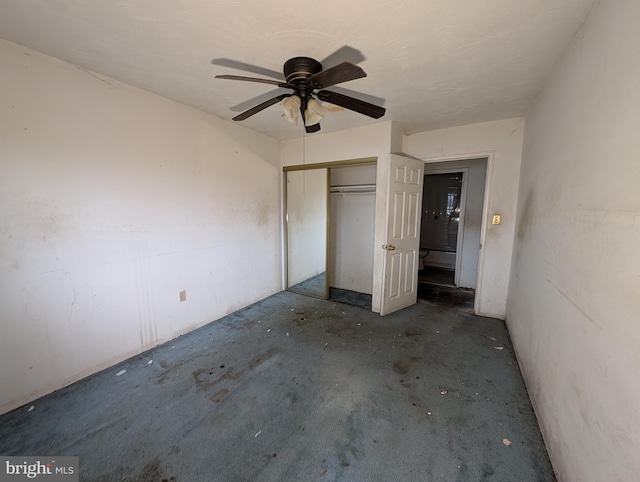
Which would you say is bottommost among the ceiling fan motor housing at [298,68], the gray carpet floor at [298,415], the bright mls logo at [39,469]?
the bright mls logo at [39,469]

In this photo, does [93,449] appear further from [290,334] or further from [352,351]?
[352,351]

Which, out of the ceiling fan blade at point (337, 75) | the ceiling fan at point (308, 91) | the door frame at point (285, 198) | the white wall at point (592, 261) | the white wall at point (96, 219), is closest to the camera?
the white wall at point (592, 261)

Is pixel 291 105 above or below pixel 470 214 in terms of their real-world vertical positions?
above

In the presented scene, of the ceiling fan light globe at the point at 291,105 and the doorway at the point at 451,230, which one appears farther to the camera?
the doorway at the point at 451,230

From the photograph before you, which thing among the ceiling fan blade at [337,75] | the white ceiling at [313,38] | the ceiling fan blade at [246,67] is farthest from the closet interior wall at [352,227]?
the ceiling fan blade at [337,75]

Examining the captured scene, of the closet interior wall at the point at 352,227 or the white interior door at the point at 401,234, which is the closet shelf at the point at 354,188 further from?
the white interior door at the point at 401,234

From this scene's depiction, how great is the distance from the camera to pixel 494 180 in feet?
9.74

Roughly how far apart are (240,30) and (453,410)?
2.75 m

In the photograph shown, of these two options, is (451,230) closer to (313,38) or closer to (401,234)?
(401,234)

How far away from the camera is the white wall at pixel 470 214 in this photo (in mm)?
4184

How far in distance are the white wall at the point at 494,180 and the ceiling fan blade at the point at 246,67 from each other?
87.0 inches

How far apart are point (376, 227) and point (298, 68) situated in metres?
1.99

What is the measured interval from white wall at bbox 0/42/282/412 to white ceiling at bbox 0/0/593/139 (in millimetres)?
278

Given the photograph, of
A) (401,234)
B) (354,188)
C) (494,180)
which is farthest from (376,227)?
(494,180)
